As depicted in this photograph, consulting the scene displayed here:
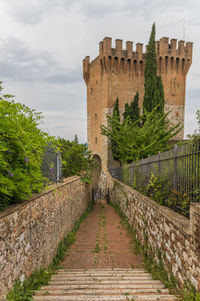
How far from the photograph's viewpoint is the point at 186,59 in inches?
1126

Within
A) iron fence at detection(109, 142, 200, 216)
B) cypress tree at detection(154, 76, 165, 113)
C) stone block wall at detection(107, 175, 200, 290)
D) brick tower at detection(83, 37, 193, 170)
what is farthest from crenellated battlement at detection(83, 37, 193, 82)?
stone block wall at detection(107, 175, 200, 290)

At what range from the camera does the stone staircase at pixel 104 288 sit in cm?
305

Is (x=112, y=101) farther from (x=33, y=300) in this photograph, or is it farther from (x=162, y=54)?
(x=33, y=300)

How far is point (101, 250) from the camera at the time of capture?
657cm

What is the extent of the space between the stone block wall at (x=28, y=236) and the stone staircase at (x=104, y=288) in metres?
0.45

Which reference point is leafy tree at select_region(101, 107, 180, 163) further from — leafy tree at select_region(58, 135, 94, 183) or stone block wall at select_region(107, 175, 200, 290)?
stone block wall at select_region(107, 175, 200, 290)

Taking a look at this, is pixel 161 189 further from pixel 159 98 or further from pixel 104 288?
pixel 159 98

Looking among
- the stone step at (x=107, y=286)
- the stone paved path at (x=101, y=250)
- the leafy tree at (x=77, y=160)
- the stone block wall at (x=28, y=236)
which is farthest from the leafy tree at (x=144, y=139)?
the stone step at (x=107, y=286)

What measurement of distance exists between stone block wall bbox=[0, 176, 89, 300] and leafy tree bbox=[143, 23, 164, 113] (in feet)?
58.9

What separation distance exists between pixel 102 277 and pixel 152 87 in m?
20.5

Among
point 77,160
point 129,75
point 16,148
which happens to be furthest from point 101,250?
point 129,75

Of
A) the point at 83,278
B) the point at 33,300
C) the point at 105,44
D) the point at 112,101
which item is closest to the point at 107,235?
the point at 83,278

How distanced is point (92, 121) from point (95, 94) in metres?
3.51

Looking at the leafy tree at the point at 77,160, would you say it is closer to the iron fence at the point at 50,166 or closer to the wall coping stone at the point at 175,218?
the iron fence at the point at 50,166
